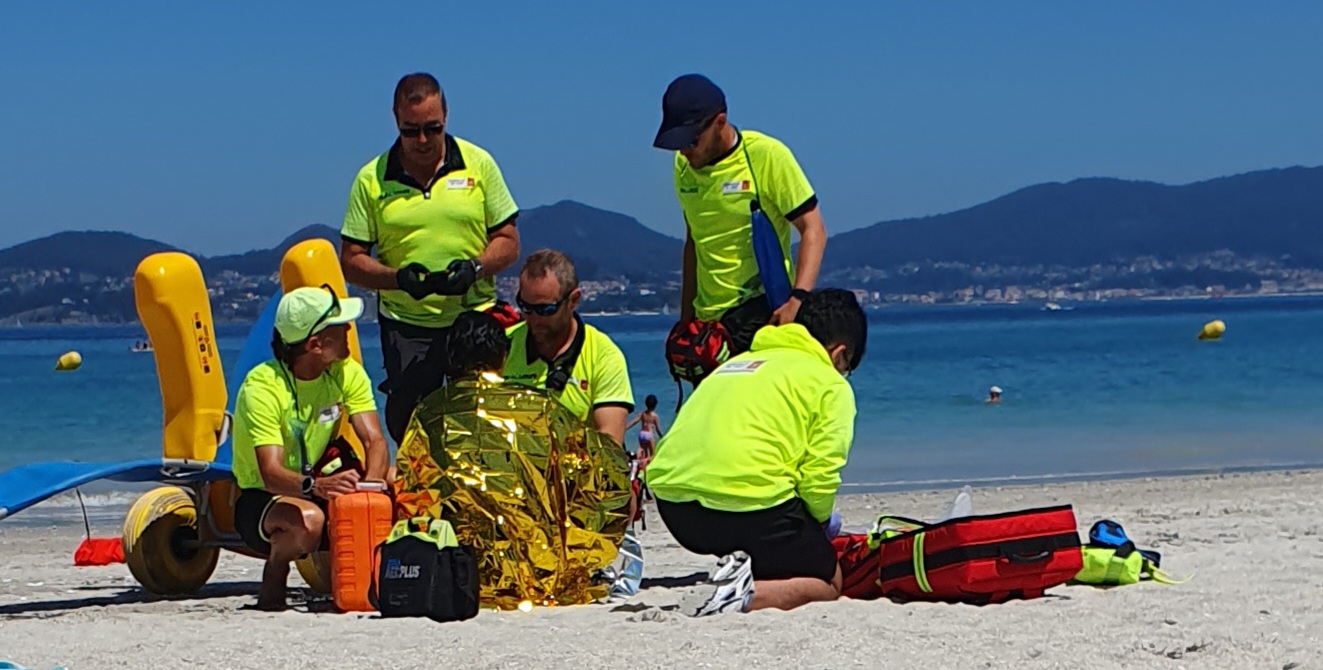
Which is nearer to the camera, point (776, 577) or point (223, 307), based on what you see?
point (776, 577)

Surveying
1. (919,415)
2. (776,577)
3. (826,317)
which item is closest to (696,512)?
(776,577)

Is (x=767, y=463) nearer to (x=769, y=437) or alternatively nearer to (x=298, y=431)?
(x=769, y=437)

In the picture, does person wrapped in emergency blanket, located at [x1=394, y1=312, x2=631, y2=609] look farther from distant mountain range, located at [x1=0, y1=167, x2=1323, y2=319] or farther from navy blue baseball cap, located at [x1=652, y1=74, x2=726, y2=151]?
distant mountain range, located at [x1=0, y1=167, x2=1323, y2=319]

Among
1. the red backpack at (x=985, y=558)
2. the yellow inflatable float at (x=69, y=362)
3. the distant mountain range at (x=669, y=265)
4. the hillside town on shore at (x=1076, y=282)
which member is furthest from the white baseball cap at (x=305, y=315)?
the hillside town on shore at (x=1076, y=282)

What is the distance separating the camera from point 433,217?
21.6 feet

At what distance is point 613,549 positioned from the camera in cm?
Result: 615

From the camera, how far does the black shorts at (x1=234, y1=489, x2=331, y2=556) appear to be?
624 centimetres

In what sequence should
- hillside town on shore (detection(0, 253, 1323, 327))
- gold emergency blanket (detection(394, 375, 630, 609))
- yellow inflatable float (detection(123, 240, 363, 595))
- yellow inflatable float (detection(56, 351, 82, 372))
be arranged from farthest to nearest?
hillside town on shore (detection(0, 253, 1323, 327)) < yellow inflatable float (detection(56, 351, 82, 372)) < yellow inflatable float (detection(123, 240, 363, 595)) < gold emergency blanket (detection(394, 375, 630, 609))

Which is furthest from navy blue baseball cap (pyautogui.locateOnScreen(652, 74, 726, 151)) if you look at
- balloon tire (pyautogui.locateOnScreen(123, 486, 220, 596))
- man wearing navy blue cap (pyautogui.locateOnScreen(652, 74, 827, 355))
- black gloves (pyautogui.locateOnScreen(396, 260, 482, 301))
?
balloon tire (pyautogui.locateOnScreen(123, 486, 220, 596))

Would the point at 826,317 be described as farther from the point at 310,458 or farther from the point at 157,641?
the point at 157,641

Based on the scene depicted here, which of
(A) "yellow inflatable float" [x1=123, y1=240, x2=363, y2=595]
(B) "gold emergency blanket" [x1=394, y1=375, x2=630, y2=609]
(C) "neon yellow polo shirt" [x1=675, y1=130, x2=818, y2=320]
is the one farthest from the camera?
(A) "yellow inflatable float" [x1=123, y1=240, x2=363, y2=595]

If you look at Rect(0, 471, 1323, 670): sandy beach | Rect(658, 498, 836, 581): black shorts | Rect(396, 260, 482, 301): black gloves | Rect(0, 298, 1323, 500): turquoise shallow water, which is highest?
Rect(396, 260, 482, 301): black gloves

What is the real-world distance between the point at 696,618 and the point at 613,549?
27.2 inches

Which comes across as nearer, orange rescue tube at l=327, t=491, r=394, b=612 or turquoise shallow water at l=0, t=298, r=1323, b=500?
orange rescue tube at l=327, t=491, r=394, b=612
